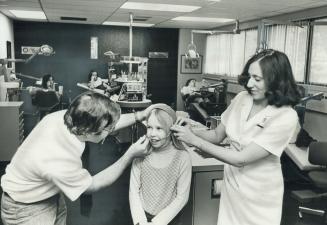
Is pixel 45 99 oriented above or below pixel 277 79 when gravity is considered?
below

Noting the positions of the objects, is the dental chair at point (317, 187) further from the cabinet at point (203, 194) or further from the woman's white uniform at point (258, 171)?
the woman's white uniform at point (258, 171)

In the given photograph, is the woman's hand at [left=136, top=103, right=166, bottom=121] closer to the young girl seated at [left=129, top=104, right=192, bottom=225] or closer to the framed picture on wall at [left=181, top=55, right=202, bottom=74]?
the young girl seated at [left=129, top=104, right=192, bottom=225]

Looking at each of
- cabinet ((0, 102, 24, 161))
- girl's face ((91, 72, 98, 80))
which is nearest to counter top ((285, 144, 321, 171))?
cabinet ((0, 102, 24, 161))

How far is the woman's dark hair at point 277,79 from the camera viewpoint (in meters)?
1.56

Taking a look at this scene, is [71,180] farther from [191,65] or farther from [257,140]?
[191,65]

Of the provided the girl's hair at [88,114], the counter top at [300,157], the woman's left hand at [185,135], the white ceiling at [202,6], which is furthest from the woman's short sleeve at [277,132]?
the white ceiling at [202,6]

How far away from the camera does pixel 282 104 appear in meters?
1.58

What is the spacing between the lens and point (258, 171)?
1.64 meters

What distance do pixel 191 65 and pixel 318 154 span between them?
698cm

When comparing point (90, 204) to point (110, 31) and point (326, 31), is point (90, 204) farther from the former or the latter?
point (110, 31)

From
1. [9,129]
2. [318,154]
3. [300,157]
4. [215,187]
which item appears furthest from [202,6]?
[215,187]

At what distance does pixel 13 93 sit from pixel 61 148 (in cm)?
487

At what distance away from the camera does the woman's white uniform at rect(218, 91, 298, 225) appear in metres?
1.55

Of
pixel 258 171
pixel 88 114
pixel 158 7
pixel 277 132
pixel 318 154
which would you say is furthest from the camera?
pixel 158 7
